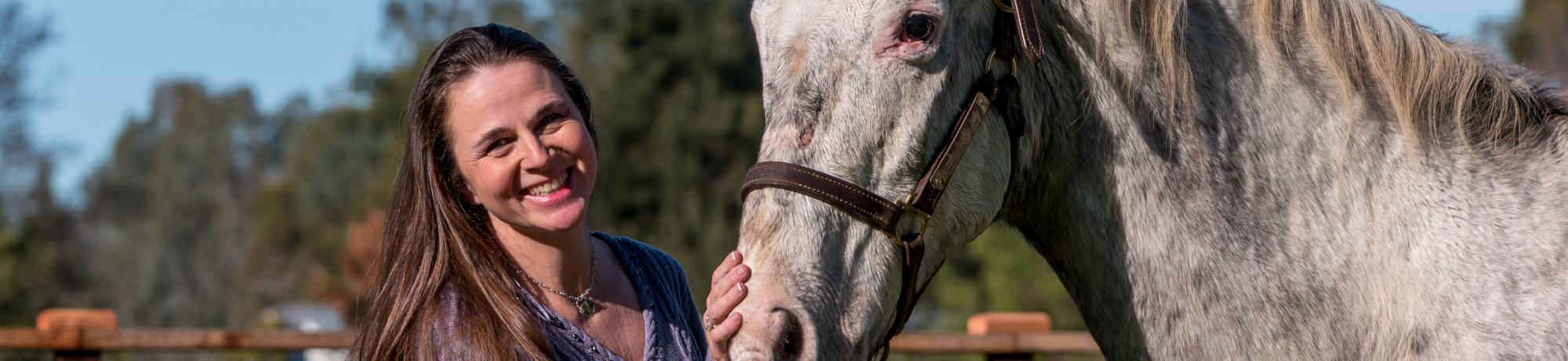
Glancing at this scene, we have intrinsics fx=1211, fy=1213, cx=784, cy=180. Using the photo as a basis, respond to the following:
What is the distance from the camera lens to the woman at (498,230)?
86.0 inches

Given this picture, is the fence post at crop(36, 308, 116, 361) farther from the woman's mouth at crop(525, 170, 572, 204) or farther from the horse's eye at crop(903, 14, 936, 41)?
the horse's eye at crop(903, 14, 936, 41)

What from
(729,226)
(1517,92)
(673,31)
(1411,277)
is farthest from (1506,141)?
(673,31)

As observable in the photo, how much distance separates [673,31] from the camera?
19.7m

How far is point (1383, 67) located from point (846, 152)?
0.93m

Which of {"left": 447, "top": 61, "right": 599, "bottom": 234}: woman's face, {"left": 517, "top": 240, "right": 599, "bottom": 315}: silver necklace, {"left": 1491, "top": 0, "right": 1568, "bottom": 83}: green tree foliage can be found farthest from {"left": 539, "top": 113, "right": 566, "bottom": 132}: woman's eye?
{"left": 1491, "top": 0, "right": 1568, "bottom": 83}: green tree foliage

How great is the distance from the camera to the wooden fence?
4.36 m

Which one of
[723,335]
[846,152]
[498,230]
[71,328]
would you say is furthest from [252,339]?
[846,152]

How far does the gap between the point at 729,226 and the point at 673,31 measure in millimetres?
3737

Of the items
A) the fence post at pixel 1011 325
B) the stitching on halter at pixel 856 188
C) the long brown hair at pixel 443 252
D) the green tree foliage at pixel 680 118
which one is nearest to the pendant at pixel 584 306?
the long brown hair at pixel 443 252

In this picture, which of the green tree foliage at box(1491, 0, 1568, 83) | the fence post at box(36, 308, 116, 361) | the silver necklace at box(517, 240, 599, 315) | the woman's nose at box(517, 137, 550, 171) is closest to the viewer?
the woman's nose at box(517, 137, 550, 171)

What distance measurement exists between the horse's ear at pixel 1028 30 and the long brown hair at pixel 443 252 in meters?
0.93

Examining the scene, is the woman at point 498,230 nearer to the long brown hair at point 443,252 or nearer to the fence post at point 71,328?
the long brown hair at point 443,252

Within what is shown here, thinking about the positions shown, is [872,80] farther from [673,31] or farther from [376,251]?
[673,31]

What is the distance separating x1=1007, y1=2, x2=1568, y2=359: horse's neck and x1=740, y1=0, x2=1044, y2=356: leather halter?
103mm
